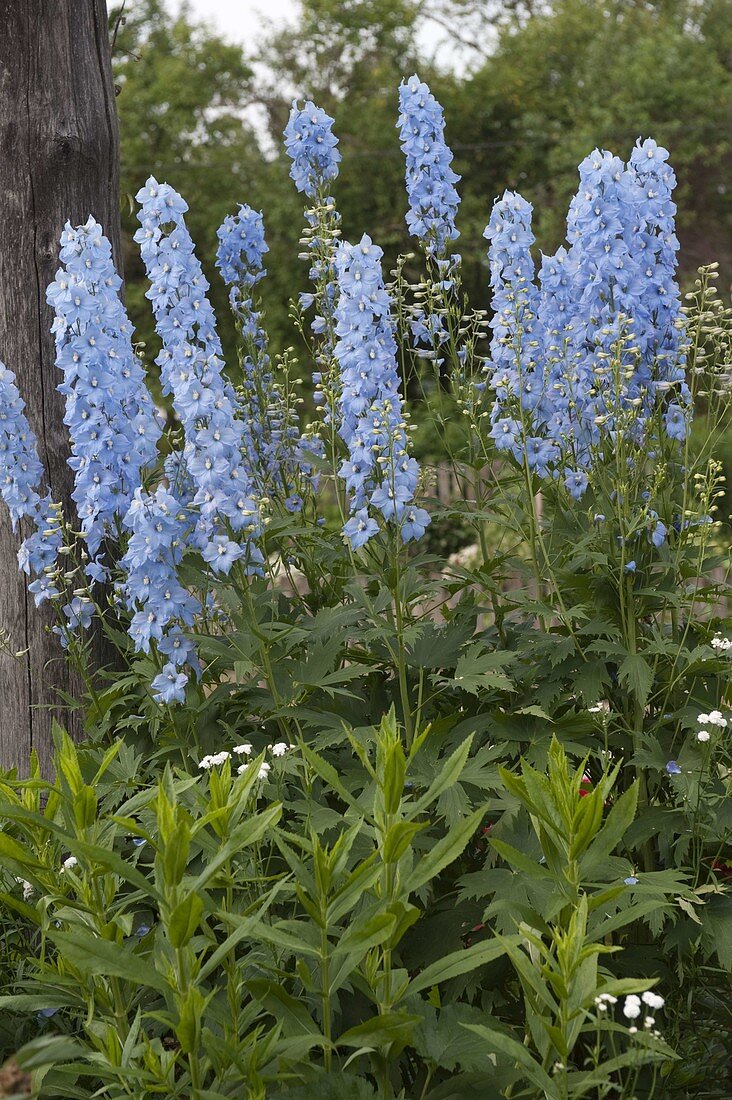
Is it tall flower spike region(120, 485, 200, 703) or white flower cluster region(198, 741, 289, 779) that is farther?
tall flower spike region(120, 485, 200, 703)

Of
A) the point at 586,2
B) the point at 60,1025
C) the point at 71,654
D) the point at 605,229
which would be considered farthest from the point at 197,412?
the point at 586,2

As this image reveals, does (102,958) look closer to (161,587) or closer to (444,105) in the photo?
(161,587)

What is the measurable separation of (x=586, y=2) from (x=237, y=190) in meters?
6.62

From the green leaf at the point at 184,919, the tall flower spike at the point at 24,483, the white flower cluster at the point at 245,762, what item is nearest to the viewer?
the green leaf at the point at 184,919

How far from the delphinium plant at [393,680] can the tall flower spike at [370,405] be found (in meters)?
0.01

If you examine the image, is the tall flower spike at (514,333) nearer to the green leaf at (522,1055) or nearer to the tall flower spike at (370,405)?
the tall flower spike at (370,405)

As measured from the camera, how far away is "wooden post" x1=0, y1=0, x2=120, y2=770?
3.93 meters

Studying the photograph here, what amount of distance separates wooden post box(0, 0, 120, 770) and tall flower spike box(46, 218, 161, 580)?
0.68 meters

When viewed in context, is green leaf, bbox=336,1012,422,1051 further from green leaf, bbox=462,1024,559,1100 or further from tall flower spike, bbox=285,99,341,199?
tall flower spike, bbox=285,99,341,199

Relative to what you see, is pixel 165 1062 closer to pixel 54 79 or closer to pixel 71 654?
pixel 71 654

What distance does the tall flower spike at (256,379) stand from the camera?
3.99 m

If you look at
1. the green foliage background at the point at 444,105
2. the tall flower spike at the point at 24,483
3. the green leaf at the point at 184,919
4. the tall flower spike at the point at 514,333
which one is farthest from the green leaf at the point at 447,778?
the green foliage background at the point at 444,105

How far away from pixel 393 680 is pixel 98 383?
3.73 feet

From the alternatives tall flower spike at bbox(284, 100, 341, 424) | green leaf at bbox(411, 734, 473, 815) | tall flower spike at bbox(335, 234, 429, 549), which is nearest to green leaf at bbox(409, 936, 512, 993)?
green leaf at bbox(411, 734, 473, 815)
